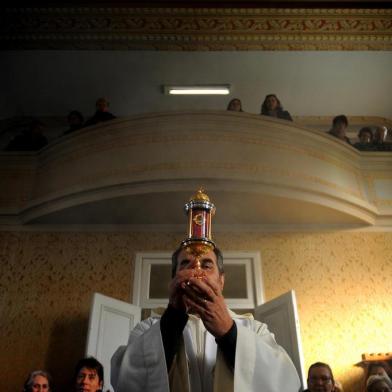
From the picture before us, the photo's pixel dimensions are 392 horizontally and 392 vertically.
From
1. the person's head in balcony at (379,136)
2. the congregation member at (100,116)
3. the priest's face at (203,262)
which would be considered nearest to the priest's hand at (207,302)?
the priest's face at (203,262)

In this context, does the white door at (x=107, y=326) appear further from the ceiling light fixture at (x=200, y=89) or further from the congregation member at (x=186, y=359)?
the ceiling light fixture at (x=200, y=89)

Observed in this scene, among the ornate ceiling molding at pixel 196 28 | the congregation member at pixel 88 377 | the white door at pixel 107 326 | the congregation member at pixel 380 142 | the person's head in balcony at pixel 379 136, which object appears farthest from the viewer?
the person's head in balcony at pixel 379 136

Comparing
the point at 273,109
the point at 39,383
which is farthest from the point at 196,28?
the point at 39,383

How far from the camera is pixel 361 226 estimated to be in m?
6.86

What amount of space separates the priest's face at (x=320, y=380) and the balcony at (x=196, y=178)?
256 cm

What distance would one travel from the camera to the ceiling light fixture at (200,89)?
838cm

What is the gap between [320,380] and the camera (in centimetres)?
404

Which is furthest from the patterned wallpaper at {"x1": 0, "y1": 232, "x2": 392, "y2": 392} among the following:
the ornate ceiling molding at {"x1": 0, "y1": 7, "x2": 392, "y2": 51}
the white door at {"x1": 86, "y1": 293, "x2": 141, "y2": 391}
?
the ornate ceiling molding at {"x1": 0, "y1": 7, "x2": 392, "y2": 51}

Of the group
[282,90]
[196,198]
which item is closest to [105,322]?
[196,198]

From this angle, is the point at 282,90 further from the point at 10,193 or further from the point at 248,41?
the point at 10,193

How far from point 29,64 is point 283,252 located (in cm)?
539

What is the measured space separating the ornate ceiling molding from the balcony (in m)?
1.70

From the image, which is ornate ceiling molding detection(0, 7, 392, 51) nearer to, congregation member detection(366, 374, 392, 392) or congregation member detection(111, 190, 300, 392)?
congregation member detection(366, 374, 392, 392)

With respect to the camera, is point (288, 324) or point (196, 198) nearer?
point (196, 198)
